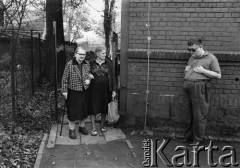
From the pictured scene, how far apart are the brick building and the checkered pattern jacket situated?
99cm

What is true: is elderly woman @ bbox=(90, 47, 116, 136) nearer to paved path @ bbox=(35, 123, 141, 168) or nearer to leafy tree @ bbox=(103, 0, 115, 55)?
paved path @ bbox=(35, 123, 141, 168)

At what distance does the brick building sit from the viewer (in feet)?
19.8

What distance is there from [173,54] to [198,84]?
35.2 inches

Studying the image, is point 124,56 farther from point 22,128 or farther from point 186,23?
point 22,128

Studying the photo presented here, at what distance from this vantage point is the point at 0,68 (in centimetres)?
817

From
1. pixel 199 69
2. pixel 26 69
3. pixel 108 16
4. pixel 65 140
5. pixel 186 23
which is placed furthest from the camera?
pixel 108 16

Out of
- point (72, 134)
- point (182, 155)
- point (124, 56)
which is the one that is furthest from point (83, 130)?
point (182, 155)

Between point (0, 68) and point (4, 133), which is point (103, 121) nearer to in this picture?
point (4, 133)

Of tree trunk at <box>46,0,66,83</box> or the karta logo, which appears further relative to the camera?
tree trunk at <box>46,0,66,83</box>

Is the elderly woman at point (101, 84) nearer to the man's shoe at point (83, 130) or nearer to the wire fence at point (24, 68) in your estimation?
the man's shoe at point (83, 130)

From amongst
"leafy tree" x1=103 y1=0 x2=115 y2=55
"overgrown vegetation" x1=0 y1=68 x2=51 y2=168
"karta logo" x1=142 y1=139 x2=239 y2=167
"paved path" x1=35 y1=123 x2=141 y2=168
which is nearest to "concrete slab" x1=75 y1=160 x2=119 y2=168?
"paved path" x1=35 y1=123 x2=141 y2=168

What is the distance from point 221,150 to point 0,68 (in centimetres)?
571

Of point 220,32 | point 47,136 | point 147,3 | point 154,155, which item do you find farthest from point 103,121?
point 220,32

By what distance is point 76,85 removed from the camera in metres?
5.71
